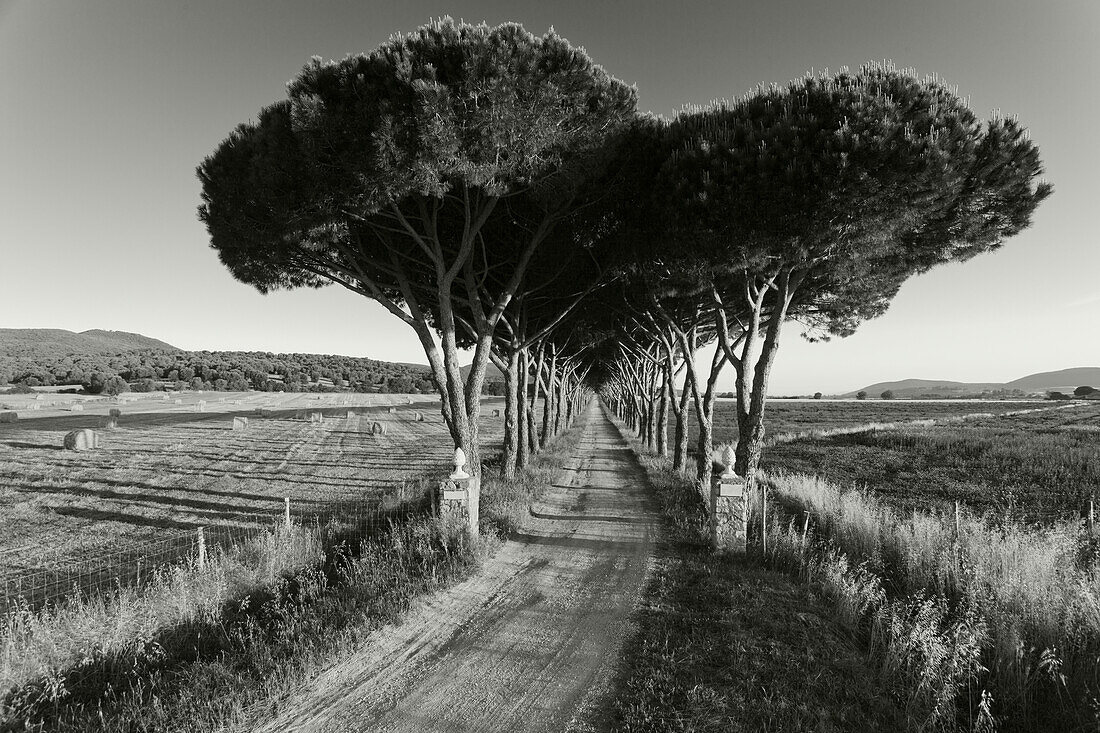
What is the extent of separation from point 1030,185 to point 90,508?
23.3 meters

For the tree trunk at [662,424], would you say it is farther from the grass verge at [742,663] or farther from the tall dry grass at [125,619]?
the tall dry grass at [125,619]

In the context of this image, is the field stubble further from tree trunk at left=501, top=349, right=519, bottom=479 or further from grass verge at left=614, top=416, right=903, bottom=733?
grass verge at left=614, top=416, right=903, bottom=733

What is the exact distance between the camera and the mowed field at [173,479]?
36.5 ft

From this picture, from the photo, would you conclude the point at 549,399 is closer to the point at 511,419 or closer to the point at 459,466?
the point at 511,419

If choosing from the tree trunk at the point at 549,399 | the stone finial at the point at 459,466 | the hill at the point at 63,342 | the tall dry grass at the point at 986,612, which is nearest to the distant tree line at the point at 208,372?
the hill at the point at 63,342

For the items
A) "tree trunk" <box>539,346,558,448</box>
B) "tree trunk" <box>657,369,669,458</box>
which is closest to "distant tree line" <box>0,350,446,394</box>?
"tree trunk" <box>539,346,558,448</box>

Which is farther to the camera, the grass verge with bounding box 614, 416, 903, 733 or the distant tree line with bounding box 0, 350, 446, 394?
the distant tree line with bounding box 0, 350, 446, 394

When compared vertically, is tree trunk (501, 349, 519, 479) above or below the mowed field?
above

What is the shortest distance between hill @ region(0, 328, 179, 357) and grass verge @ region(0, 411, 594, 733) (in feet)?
524

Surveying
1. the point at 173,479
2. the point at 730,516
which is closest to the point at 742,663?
the point at 730,516

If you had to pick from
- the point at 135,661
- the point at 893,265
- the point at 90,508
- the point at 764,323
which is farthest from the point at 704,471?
the point at 90,508

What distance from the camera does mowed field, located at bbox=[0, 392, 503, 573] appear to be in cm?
1112

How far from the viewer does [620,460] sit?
21375 mm

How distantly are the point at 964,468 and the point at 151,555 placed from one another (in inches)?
1127
